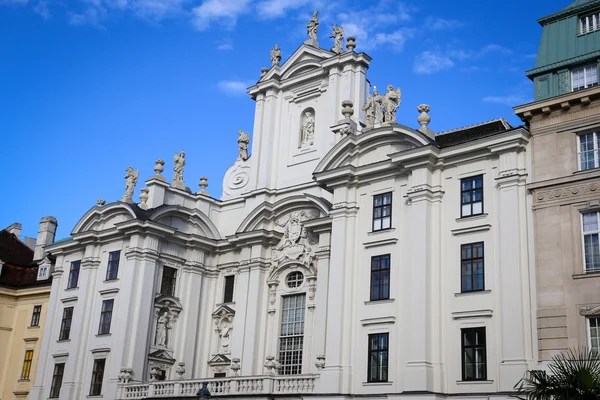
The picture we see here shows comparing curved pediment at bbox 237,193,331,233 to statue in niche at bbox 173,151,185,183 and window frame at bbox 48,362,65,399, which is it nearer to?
statue in niche at bbox 173,151,185,183

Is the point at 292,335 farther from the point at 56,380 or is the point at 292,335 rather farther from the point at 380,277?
the point at 56,380

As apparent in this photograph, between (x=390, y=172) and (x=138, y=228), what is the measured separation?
13705 mm

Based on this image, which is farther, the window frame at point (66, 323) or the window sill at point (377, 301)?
the window frame at point (66, 323)

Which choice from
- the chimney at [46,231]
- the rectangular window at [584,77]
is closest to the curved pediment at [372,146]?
the rectangular window at [584,77]

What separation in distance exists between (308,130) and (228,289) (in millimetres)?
9204

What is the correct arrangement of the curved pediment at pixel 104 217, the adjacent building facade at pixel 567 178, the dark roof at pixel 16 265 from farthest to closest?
1. the dark roof at pixel 16 265
2. the curved pediment at pixel 104 217
3. the adjacent building facade at pixel 567 178

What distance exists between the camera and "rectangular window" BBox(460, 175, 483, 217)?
29750 millimetres

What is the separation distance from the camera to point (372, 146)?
109 feet

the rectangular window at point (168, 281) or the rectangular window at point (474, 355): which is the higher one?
the rectangular window at point (168, 281)

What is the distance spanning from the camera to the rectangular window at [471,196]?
29.8 meters

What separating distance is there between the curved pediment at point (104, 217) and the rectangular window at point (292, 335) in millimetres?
9142

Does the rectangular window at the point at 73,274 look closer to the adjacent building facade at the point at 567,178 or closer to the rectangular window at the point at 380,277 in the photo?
the rectangular window at the point at 380,277

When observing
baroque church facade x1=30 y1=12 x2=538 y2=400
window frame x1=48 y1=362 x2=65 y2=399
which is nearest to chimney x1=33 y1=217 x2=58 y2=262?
baroque church facade x1=30 y1=12 x2=538 y2=400

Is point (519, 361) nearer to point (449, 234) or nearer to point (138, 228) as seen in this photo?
point (449, 234)
